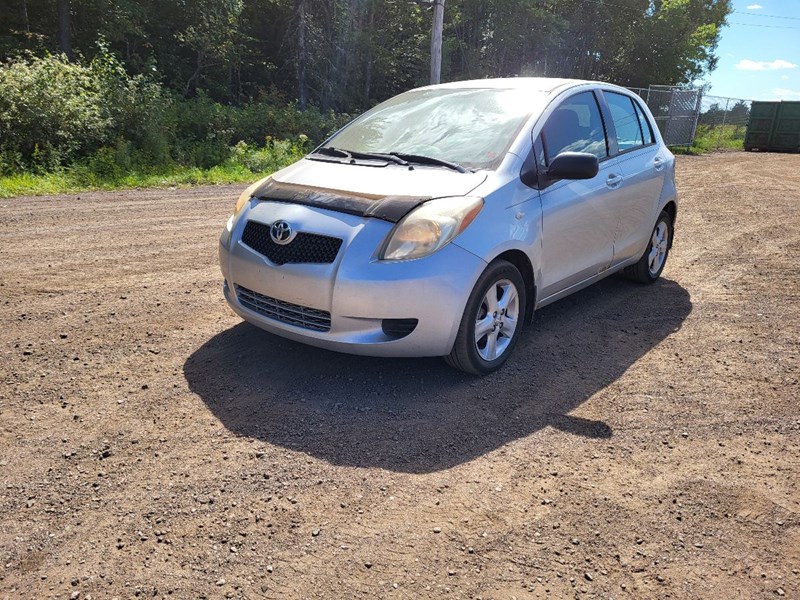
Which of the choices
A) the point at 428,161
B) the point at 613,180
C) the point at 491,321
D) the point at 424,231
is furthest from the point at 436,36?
the point at 424,231

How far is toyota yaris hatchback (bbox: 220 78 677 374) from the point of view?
12.1 feet

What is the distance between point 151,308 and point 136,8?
19.1 metres

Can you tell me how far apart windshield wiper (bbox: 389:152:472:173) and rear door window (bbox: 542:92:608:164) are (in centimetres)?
71

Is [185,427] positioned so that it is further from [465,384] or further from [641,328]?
[641,328]

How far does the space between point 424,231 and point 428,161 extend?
0.83 metres

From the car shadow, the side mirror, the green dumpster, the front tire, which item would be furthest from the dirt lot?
the green dumpster

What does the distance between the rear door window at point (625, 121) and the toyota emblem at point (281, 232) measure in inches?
122

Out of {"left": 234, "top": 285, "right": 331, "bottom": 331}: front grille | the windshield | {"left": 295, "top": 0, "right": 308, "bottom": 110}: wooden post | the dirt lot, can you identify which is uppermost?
{"left": 295, "top": 0, "right": 308, "bottom": 110}: wooden post

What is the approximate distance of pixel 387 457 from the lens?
3.21m

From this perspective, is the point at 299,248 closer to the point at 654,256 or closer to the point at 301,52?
the point at 654,256

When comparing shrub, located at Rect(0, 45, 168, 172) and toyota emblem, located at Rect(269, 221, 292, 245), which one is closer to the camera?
toyota emblem, located at Rect(269, 221, 292, 245)

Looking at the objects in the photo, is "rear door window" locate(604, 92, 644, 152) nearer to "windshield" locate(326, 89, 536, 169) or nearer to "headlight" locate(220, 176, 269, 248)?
"windshield" locate(326, 89, 536, 169)

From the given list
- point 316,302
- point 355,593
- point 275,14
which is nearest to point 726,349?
point 316,302

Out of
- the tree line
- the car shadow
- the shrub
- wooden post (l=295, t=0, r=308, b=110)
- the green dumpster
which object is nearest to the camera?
the car shadow
